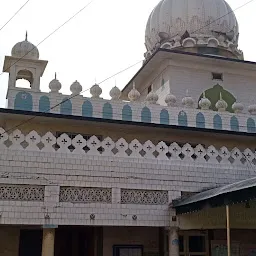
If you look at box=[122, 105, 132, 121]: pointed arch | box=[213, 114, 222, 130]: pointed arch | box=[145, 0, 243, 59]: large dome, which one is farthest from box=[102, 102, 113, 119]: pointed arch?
box=[145, 0, 243, 59]: large dome

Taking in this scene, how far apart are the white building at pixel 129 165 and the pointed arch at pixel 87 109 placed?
4 cm

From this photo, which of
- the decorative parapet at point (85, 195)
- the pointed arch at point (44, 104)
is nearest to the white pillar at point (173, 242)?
the decorative parapet at point (85, 195)

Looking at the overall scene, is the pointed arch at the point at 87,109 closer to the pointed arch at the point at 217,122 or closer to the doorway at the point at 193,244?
the pointed arch at the point at 217,122

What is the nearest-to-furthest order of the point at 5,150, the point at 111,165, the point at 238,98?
the point at 5,150 < the point at 111,165 < the point at 238,98

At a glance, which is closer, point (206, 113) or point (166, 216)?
point (166, 216)

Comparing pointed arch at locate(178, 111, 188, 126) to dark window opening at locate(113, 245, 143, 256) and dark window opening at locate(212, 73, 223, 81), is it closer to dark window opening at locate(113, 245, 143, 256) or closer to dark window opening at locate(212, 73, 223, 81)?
dark window opening at locate(212, 73, 223, 81)

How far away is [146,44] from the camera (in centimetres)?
2081

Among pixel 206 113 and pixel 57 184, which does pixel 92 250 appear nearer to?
pixel 57 184

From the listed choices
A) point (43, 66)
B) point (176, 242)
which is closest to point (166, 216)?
point (176, 242)

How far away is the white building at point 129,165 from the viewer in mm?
9656

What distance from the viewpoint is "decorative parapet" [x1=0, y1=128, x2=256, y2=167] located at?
9898 mm

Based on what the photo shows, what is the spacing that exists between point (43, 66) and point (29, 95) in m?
1.55

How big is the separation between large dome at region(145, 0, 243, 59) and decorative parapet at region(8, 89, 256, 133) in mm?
4690

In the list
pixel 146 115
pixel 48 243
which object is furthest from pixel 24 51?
pixel 48 243
